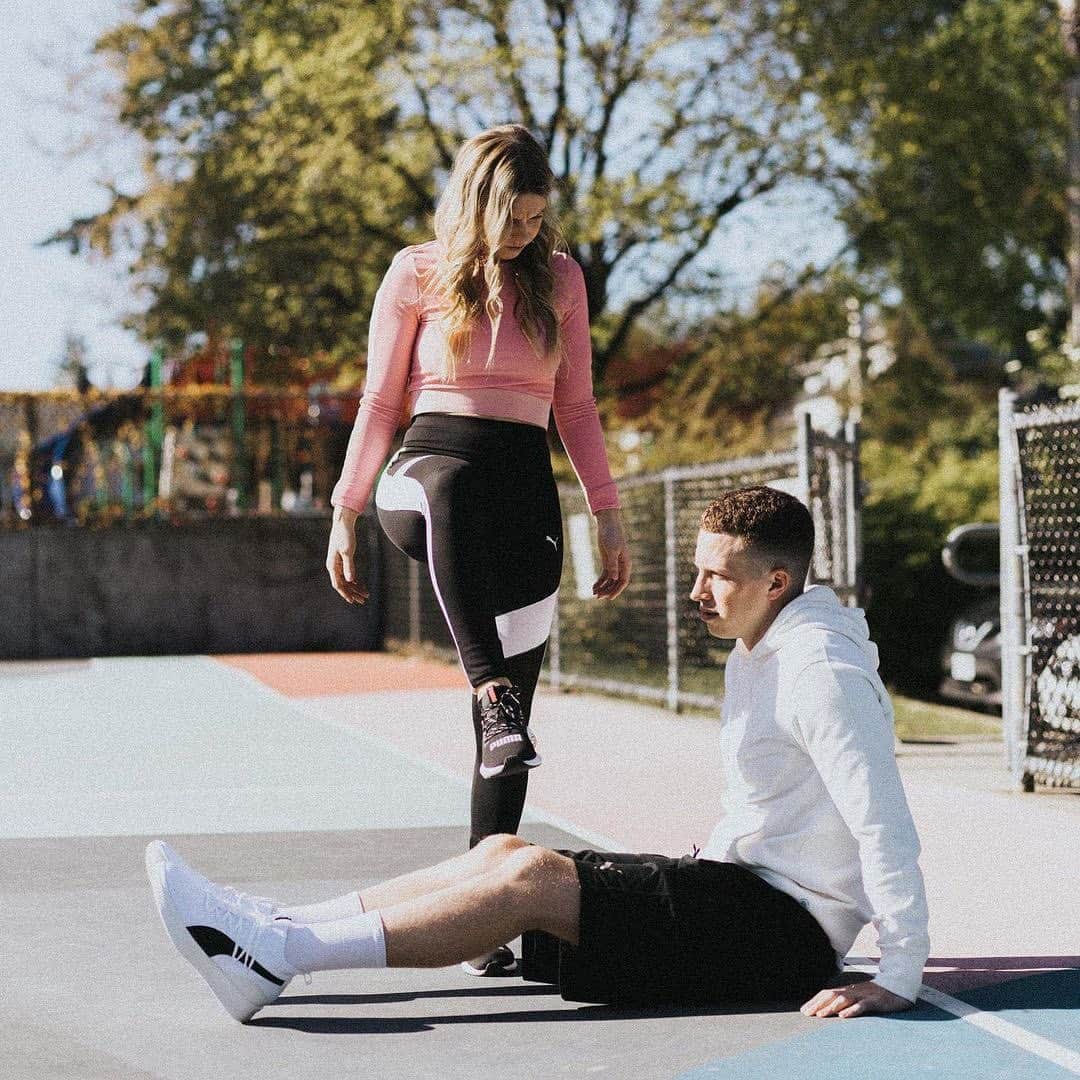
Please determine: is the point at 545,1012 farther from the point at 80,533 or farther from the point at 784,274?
the point at 784,274

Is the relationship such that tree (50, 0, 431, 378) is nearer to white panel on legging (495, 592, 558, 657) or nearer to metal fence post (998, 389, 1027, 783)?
metal fence post (998, 389, 1027, 783)

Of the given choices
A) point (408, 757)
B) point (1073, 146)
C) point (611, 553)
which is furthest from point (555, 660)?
point (611, 553)

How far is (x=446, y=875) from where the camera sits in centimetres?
391

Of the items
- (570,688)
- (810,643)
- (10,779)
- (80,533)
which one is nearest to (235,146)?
(80,533)

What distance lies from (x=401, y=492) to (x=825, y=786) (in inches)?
47.8

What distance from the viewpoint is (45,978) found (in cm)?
430

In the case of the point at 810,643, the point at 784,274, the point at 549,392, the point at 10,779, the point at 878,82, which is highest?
the point at 878,82

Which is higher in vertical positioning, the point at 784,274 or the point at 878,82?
the point at 878,82

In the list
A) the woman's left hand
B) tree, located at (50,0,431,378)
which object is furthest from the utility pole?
the woman's left hand

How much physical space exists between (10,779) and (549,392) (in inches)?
194

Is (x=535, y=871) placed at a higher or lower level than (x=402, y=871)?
higher

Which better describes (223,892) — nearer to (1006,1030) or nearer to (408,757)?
(1006,1030)

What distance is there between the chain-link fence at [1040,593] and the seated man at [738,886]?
3696 millimetres

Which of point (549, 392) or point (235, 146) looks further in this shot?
point (235, 146)
